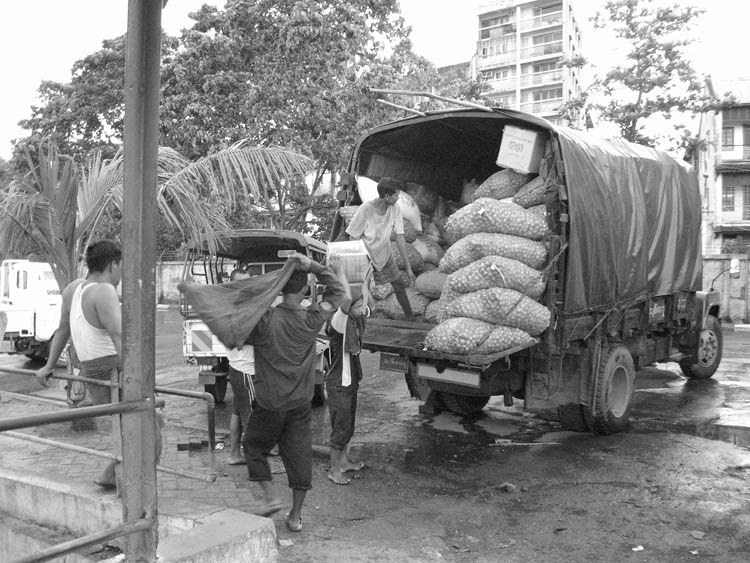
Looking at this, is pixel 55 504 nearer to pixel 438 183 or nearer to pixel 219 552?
pixel 219 552

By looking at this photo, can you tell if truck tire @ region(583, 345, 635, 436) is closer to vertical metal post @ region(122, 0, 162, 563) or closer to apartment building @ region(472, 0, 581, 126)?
vertical metal post @ region(122, 0, 162, 563)

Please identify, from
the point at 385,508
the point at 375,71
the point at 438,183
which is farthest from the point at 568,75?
the point at 385,508

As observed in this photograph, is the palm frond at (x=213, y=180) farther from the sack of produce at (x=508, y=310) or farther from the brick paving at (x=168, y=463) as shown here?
the sack of produce at (x=508, y=310)

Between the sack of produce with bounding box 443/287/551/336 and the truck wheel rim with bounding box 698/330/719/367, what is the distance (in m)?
4.83

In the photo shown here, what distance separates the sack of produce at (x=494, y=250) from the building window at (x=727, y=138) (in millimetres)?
29072

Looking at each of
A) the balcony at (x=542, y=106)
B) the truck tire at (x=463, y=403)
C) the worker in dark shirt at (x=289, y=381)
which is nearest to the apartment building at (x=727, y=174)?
the balcony at (x=542, y=106)

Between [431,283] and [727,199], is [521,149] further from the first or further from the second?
[727,199]

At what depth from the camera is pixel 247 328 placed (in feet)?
12.8

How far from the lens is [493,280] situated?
5.81 metres

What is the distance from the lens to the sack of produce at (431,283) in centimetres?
A: 707

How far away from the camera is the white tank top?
436 centimetres

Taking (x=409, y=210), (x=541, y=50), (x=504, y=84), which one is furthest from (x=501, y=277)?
(x=504, y=84)

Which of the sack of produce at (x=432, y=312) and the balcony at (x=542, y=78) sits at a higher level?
the balcony at (x=542, y=78)

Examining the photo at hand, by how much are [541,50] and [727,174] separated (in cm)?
2935
